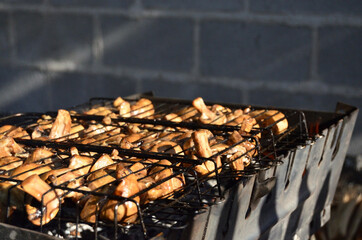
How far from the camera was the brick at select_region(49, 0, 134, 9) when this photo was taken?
4.15m

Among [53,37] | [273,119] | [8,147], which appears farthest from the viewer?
[53,37]

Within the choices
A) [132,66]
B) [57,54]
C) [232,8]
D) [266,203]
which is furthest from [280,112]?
[57,54]

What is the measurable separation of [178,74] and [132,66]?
43 cm

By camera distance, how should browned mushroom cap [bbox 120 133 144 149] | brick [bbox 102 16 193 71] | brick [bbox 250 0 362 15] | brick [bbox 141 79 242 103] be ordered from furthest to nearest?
brick [bbox 102 16 193 71] → brick [bbox 141 79 242 103] → brick [bbox 250 0 362 15] → browned mushroom cap [bbox 120 133 144 149]

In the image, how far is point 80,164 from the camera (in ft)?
5.79

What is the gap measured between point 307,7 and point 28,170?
2.31 metres

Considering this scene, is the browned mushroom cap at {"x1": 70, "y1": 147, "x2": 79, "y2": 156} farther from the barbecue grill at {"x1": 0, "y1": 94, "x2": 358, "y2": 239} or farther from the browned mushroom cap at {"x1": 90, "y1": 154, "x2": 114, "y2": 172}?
the browned mushroom cap at {"x1": 90, "y1": 154, "x2": 114, "y2": 172}

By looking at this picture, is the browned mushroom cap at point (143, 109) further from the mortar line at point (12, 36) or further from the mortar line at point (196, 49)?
the mortar line at point (12, 36)

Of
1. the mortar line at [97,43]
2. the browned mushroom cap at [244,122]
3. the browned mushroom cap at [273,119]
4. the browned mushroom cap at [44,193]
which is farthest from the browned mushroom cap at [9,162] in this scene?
the mortar line at [97,43]

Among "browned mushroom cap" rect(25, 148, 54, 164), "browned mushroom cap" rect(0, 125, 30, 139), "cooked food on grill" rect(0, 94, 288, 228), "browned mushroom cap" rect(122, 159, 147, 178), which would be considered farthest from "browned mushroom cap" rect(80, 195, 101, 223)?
"browned mushroom cap" rect(0, 125, 30, 139)

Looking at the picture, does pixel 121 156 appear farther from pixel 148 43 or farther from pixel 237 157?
pixel 148 43

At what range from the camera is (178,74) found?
399 cm

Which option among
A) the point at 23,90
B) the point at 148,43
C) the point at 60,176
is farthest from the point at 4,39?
the point at 60,176

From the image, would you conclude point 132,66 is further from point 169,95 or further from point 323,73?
point 323,73
